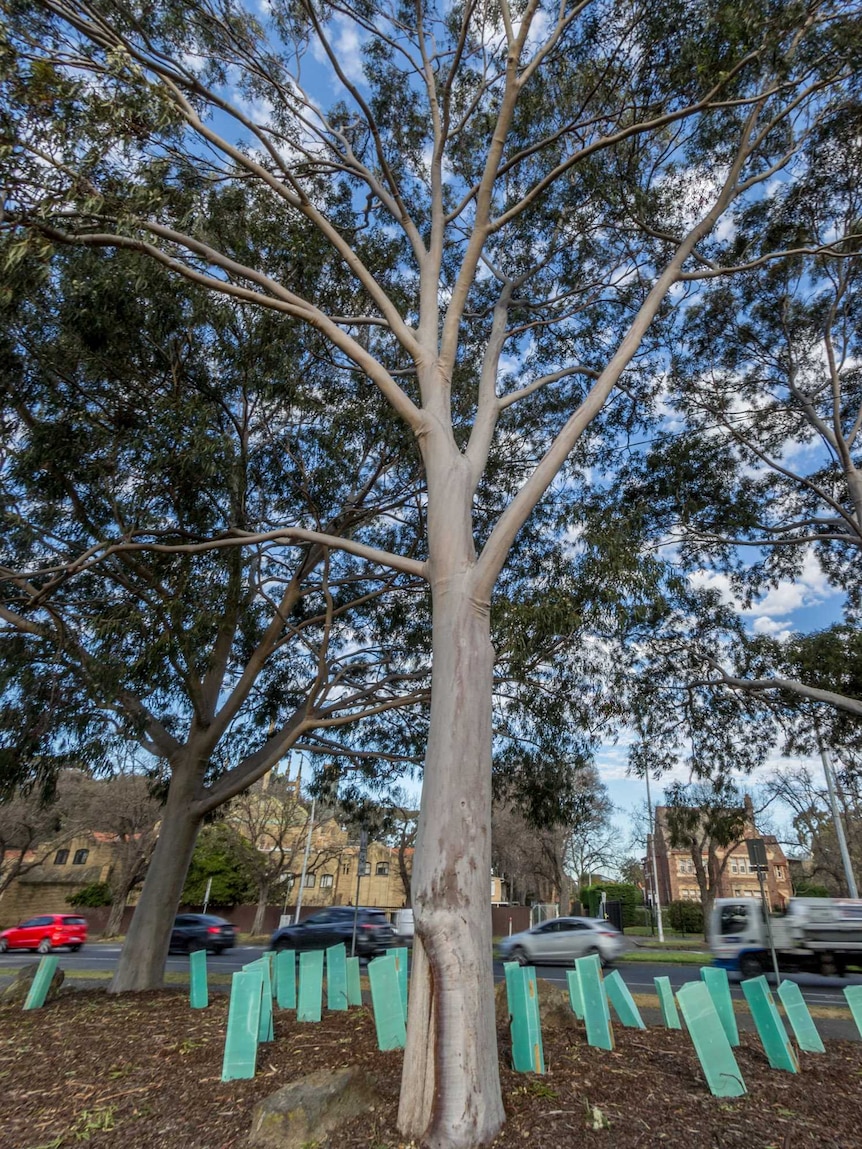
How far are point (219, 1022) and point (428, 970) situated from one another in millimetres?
3952

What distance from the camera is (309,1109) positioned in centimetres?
357

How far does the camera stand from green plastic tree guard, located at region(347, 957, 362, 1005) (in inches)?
281

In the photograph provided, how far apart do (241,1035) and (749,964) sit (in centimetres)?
1201

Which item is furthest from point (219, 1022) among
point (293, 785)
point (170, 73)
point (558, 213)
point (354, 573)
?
point (293, 785)

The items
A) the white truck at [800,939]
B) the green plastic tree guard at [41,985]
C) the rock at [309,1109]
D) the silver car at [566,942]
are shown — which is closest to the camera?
the rock at [309,1109]

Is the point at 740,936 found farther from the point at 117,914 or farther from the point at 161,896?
the point at 117,914

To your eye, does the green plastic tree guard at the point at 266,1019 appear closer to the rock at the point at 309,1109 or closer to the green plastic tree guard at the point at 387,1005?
the green plastic tree guard at the point at 387,1005

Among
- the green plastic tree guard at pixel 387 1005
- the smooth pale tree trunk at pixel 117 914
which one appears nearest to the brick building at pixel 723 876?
the smooth pale tree trunk at pixel 117 914

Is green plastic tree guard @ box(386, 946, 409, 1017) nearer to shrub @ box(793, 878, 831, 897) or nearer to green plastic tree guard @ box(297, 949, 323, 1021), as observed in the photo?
green plastic tree guard @ box(297, 949, 323, 1021)

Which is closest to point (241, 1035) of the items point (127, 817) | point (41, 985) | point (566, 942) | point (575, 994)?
point (575, 994)

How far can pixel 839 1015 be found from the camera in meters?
9.01

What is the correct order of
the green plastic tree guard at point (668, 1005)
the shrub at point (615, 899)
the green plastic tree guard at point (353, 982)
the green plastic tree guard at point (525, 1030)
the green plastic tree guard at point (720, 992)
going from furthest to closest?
1. the shrub at point (615, 899)
2. the green plastic tree guard at point (353, 982)
3. the green plastic tree guard at point (668, 1005)
4. the green plastic tree guard at point (720, 992)
5. the green plastic tree guard at point (525, 1030)

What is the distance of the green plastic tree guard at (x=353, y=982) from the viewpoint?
715 centimetres

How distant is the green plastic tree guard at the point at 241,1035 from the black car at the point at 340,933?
12.7 meters
